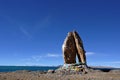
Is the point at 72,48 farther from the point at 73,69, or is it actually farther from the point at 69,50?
the point at 73,69

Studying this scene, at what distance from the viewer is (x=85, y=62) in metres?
56.9

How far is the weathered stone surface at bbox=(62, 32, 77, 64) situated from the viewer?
5978 centimetres

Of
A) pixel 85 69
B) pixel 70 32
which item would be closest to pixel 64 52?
pixel 70 32

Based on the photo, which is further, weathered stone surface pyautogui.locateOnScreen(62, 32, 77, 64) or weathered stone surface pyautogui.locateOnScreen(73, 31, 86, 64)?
weathered stone surface pyautogui.locateOnScreen(62, 32, 77, 64)

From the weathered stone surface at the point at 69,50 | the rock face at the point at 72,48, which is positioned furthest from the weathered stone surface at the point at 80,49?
the weathered stone surface at the point at 69,50

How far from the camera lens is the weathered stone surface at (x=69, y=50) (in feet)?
196

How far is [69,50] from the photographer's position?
60.1 metres

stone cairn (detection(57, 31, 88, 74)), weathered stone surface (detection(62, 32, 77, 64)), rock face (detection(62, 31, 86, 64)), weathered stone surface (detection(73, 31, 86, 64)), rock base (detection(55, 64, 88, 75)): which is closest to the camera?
rock base (detection(55, 64, 88, 75))

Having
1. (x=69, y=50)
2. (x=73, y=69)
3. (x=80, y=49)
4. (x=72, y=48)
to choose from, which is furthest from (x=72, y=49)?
(x=73, y=69)

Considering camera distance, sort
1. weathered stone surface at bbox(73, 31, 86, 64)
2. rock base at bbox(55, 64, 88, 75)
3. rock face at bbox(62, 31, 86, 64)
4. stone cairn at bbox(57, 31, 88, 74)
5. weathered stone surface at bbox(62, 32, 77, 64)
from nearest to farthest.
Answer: rock base at bbox(55, 64, 88, 75) < weathered stone surface at bbox(73, 31, 86, 64) < stone cairn at bbox(57, 31, 88, 74) < rock face at bbox(62, 31, 86, 64) < weathered stone surface at bbox(62, 32, 77, 64)

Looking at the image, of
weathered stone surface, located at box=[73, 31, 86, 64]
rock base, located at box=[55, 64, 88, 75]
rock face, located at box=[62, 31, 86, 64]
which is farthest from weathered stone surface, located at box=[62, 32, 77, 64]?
rock base, located at box=[55, 64, 88, 75]

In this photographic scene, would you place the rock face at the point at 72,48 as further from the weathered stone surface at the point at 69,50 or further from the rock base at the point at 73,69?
the rock base at the point at 73,69

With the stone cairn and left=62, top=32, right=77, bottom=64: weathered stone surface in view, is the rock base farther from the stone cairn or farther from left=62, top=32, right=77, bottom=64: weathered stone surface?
left=62, top=32, right=77, bottom=64: weathered stone surface

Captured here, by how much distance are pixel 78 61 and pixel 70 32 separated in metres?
7.37
